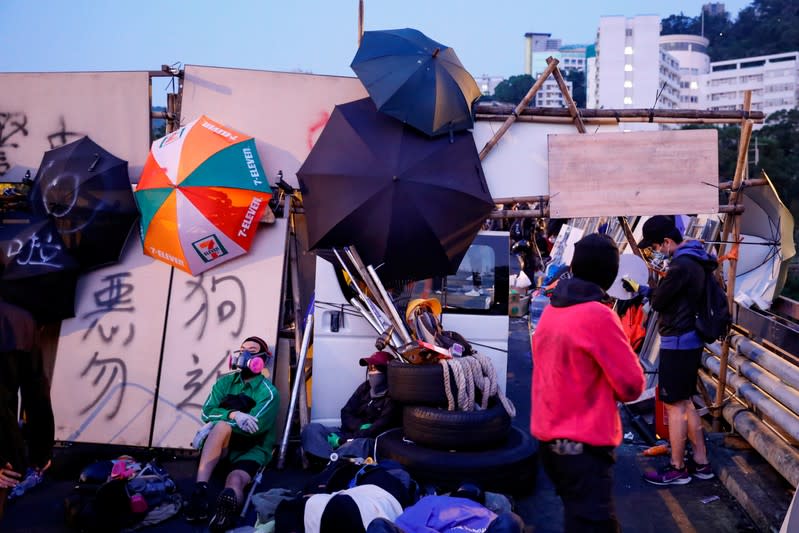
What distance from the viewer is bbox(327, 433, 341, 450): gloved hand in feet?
22.8

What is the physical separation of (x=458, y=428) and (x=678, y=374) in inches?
78.1

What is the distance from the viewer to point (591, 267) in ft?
12.7

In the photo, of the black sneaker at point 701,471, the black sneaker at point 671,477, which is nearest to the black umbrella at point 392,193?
the black sneaker at point 671,477

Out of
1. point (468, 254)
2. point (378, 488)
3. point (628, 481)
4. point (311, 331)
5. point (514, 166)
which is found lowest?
point (628, 481)

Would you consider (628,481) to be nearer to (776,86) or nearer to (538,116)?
(538,116)

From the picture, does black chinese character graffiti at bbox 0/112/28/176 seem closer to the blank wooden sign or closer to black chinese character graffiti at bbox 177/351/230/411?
black chinese character graffiti at bbox 177/351/230/411

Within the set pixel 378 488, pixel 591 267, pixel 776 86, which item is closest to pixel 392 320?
pixel 378 488

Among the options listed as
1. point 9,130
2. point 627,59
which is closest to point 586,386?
point 9,130

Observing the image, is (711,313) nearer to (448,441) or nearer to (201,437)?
(448,441)

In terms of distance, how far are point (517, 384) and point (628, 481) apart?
3.87 metres

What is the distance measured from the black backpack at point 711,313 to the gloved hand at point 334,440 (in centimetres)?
335

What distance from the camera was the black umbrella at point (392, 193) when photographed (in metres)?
6.75

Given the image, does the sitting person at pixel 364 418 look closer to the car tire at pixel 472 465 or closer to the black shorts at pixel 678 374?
the car tire at pixel 472 465

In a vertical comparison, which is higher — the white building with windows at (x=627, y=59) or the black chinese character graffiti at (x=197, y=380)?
the white building with windows at (x=627, y=59)
